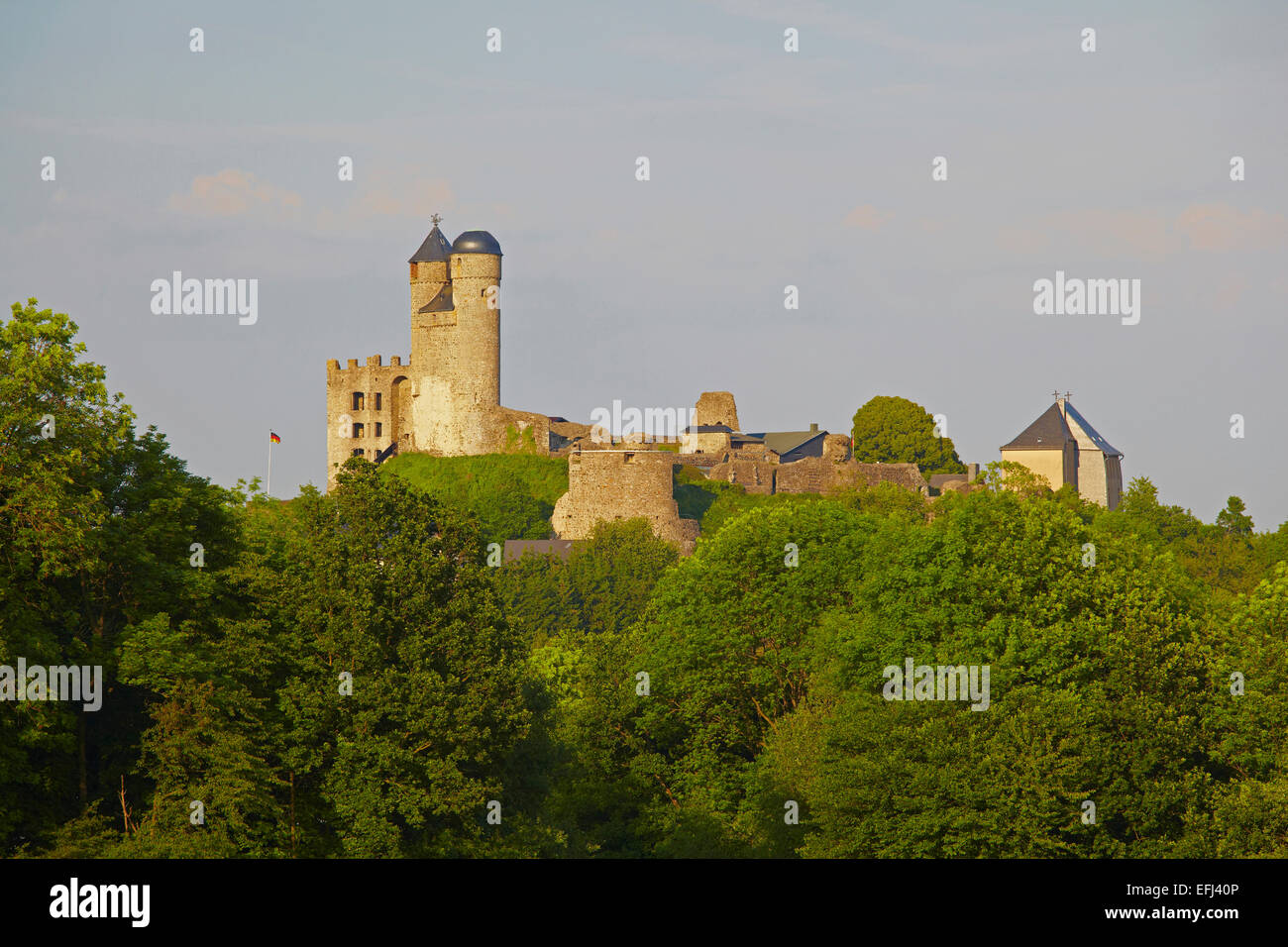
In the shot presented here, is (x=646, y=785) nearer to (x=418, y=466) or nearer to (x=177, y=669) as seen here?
(x=177, y=669)

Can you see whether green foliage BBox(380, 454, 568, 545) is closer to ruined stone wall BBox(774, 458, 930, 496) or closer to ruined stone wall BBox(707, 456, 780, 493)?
ruined stone wall BBox(707, 456, 780, 493)

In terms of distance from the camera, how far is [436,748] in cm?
2866

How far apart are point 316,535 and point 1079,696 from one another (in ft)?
47.6

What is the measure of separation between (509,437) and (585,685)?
4122 cm

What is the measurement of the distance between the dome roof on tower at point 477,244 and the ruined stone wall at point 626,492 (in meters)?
12.9

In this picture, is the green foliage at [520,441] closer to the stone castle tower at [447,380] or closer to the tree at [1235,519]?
the stone castle tower at [447,380]

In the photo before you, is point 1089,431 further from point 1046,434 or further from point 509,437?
point 509,437

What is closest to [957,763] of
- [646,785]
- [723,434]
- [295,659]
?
[646,785]

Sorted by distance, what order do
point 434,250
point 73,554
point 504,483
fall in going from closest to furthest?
point 73,554
point 504,483
point 434,250

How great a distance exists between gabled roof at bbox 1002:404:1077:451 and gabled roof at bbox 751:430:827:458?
22844 mm

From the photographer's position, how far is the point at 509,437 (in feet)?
268

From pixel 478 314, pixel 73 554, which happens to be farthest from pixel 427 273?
pixel 73 554

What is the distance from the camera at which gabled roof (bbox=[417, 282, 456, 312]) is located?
8431 centimetres

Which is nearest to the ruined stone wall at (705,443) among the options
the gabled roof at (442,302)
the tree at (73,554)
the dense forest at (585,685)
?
the gabled roof at (442,302)
